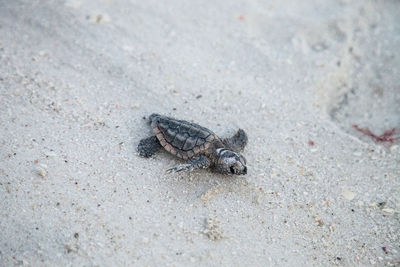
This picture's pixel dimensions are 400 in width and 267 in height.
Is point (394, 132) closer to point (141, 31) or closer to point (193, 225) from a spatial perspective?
point (193, 225)

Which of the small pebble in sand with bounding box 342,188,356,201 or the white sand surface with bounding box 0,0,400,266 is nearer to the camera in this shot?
the white sand surface with bounding box 0,0,400,266

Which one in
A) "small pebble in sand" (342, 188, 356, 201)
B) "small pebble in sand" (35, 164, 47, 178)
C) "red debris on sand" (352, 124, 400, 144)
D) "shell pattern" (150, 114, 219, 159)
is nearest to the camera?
"small pebble in sand" (35, 164, 47, 178)

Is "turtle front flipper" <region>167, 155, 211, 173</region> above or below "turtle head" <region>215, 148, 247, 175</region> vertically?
below

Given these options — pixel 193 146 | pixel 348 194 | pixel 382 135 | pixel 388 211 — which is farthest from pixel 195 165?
pixel 382 135

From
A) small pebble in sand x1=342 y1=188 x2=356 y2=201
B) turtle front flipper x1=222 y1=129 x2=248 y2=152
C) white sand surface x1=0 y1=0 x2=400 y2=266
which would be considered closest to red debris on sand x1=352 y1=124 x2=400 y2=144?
white sand surface x1=0 y1=0 x2=400 y2=266

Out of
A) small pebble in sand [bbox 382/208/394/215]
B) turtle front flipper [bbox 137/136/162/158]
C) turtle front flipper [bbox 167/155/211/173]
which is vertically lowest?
turtle front flipper [bbox 137/136/162/158]

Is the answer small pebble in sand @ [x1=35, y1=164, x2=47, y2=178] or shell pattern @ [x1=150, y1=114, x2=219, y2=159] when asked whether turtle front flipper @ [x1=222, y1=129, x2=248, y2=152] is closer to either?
shell pattern @ [x1=150, y1=114, x2=219, y2=159]

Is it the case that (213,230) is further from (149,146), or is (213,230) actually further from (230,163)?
(149,146)

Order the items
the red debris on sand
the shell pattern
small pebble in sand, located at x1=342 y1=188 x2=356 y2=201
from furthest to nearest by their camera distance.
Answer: the red debris on sand → small pebble in sand, located at x1=342 y1=188 x2=356 y2=201 → the shell pattern

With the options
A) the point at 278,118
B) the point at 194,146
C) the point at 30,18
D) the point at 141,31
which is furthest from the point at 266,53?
the point at 30,18
